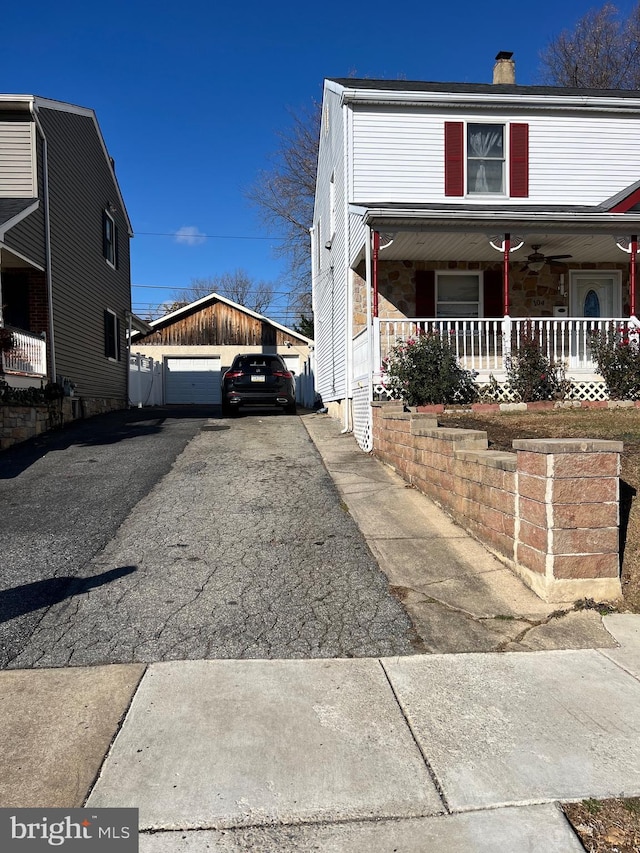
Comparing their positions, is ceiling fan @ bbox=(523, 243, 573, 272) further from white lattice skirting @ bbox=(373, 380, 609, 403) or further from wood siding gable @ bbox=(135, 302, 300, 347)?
wood siding gable @ bbox=(135, 302, 300, 347)

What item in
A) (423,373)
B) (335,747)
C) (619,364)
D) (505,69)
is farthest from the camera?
(505,69)

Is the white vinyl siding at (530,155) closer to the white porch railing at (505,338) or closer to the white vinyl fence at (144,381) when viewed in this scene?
A: the white porch railing at (505,338)

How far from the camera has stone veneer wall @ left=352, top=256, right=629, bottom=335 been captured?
12.8 metres

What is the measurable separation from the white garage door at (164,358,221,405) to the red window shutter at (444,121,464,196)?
568 inches

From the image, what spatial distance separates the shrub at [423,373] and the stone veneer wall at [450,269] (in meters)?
2.67

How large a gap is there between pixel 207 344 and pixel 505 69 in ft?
49.8

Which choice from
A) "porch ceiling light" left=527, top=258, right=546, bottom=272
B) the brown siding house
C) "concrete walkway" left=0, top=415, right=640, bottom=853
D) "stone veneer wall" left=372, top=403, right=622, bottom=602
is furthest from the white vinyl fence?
"concrete walkway" left=0, top=415, right=640, bottom=853

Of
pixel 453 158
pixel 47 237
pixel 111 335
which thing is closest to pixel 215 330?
pixel 111 335

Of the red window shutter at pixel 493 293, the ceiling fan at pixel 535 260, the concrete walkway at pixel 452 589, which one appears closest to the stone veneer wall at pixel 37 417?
the concrete walkway at pixel 452 589

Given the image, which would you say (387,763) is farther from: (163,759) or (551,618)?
(551,618)

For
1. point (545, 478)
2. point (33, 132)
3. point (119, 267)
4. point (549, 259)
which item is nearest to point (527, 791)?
point (545, 478)

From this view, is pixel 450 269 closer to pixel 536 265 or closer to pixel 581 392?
pixel 536 265

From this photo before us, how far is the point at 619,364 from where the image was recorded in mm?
10672

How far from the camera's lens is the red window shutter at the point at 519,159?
13266 mm
